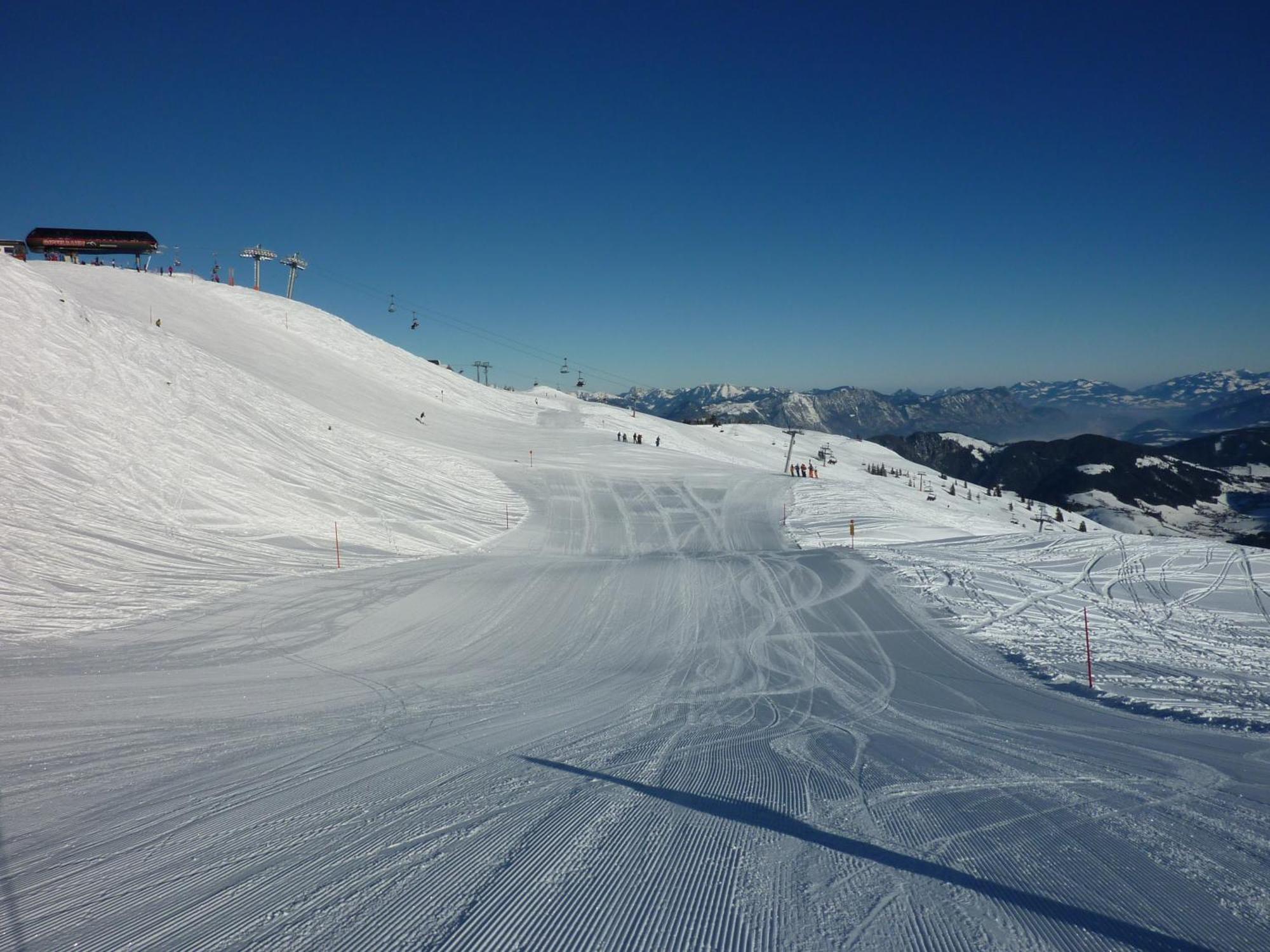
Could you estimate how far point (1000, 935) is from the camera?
360cm

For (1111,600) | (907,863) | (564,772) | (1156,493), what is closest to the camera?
(907,863)

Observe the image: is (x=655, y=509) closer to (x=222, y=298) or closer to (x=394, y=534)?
(x=394, y=534)

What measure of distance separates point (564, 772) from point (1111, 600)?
16.0 metres

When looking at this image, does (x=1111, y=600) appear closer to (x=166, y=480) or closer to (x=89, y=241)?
(x=166, y=480)

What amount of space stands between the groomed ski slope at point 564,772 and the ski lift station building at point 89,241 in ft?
196

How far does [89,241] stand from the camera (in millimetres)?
61031

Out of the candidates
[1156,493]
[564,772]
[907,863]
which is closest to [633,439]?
[564,772]

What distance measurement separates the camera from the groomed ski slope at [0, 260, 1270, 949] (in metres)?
3.76

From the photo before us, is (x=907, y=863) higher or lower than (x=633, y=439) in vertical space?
lower

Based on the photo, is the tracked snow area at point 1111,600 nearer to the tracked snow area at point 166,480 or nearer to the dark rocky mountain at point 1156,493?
the tracked snow area at point 166,480

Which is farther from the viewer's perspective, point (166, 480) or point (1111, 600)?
point (166, 480)

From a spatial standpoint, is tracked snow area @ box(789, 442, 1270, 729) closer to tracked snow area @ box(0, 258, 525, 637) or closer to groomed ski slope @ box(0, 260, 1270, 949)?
groomed ski slope @ box(0, 260, 1270, 949)

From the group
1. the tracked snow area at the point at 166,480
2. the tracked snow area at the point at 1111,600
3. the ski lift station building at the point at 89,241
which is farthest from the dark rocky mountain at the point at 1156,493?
the ski lift station building at the point at 89,241

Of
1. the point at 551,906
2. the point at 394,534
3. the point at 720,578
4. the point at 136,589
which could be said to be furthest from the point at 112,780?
the point at 394,534
